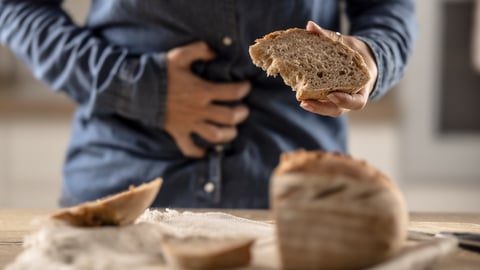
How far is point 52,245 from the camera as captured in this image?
2.93ft

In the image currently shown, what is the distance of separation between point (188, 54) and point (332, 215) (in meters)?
0.60

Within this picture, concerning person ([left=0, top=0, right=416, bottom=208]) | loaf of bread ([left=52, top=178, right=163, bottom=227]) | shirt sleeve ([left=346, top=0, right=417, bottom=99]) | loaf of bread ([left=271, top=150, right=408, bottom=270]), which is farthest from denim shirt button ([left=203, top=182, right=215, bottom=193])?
loaf of bread ([left=271, top=150, right=408, bottom=270])

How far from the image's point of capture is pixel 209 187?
140 cm

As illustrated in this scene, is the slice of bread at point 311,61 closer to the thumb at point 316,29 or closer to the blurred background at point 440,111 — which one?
the thumb at point 316,29

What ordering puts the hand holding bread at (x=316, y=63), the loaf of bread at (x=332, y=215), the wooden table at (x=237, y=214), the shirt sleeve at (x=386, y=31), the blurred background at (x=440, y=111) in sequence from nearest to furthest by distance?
the loaf of bread at (x=332, y=215)
the wooden table at (x=237, y=214)
the hand holding bread at (x=316, y=63)
the shirt sleeve at (x=386, y=31)
the blurred background at (x=440, y=111)

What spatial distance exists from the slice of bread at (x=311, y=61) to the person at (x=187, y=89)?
25cm

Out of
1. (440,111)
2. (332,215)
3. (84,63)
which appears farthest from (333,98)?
(440,111)

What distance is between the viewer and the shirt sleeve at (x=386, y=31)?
1.27 meters

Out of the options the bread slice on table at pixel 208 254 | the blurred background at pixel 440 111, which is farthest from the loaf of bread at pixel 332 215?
the blurred background at pixel 440 111

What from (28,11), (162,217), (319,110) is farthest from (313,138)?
(28,11)

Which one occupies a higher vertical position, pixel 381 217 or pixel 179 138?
pixel 179 138

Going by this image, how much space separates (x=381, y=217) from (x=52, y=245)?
0.33 m

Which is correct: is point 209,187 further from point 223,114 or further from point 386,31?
point 386,31

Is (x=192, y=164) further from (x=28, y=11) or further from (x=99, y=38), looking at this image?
(x=28, y=11)
